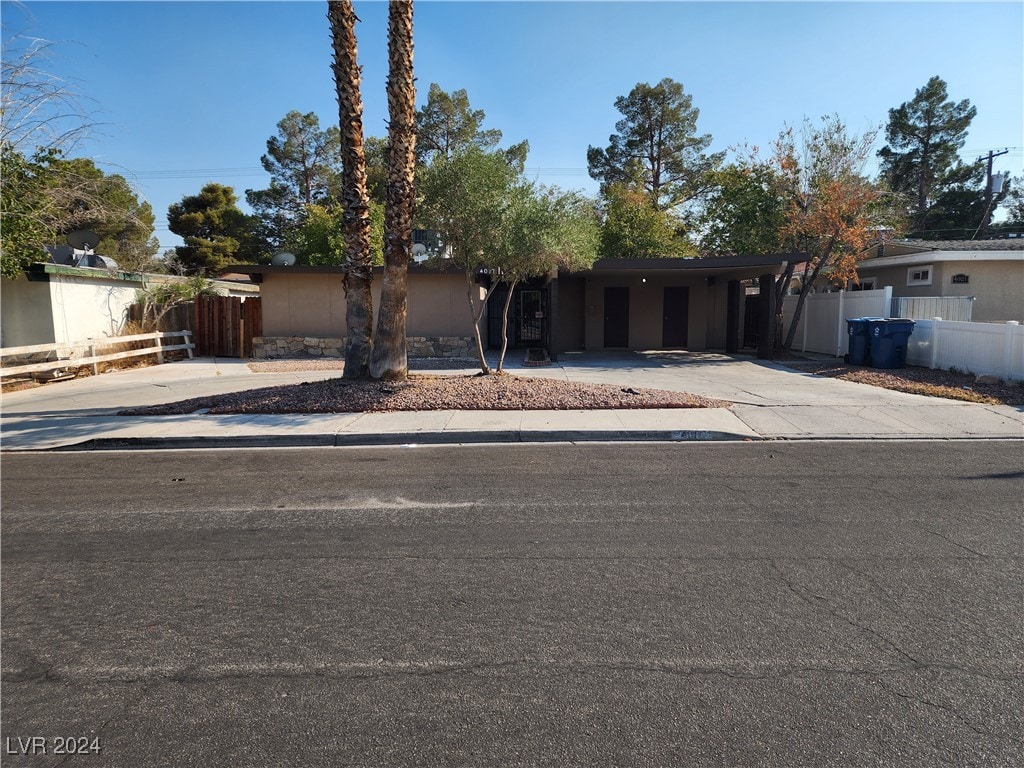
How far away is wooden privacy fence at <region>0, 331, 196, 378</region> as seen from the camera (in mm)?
13820

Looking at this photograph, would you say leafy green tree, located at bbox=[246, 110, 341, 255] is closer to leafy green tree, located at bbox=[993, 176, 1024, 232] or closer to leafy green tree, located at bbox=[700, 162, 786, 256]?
leafy green tree, located at bbox=[700, 162, 786, 256]

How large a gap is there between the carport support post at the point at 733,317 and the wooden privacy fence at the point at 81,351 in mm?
17607

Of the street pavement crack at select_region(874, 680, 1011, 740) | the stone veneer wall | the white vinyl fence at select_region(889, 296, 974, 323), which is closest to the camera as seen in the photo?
the street pavement crack at select_region(874, 680, 1011, 740)

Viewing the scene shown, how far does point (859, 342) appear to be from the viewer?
53.1 ft

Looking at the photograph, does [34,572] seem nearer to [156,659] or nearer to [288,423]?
[156,659]

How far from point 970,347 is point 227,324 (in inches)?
810

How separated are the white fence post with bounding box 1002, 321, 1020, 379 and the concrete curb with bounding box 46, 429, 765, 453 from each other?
7751mm

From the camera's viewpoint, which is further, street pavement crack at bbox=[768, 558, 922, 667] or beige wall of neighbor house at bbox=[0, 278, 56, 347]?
beige wall of neighbor house at bbox=[0, 278, 56, 347]

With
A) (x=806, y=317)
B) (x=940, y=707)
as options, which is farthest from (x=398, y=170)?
(x=806, y=317)

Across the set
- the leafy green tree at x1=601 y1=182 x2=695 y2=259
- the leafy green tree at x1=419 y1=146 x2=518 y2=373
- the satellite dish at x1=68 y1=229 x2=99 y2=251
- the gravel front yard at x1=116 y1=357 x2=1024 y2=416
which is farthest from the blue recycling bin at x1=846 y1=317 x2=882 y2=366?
the satellite dish at x1=68 y1=229 x2=99 y2=251

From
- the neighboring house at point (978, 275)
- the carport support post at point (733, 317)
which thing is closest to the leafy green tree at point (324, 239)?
the carport support post at point (733, 317)

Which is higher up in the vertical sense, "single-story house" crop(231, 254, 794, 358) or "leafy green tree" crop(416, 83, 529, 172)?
"leafy green tree" crop(416, 83, 529, 172)

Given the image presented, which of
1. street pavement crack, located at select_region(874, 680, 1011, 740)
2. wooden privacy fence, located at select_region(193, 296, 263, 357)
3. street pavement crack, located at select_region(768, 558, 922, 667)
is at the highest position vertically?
wooden privacy fence, located at select_region(193, 296, 263, 357)

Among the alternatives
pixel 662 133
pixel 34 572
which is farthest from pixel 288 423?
pixel 662 133
